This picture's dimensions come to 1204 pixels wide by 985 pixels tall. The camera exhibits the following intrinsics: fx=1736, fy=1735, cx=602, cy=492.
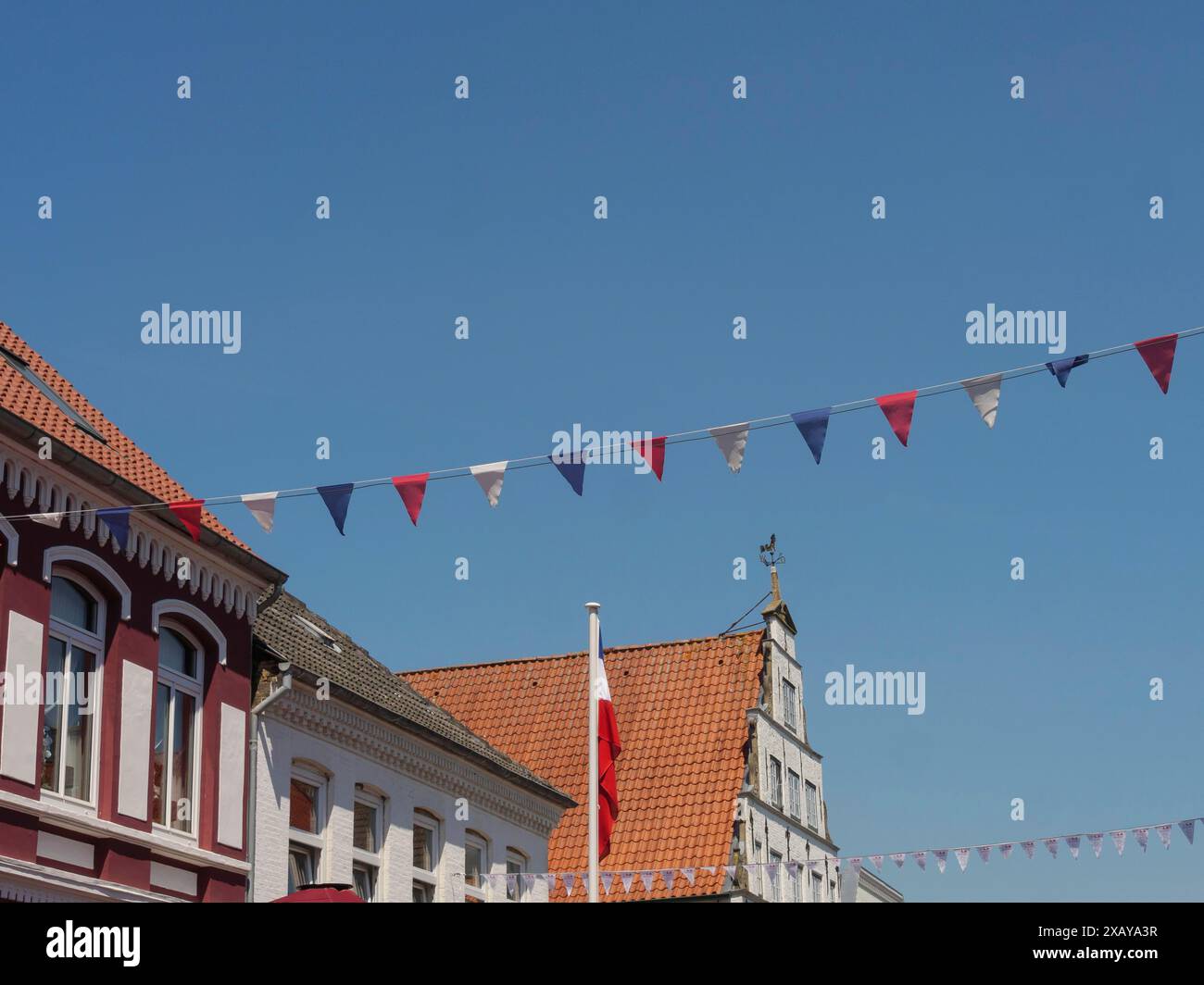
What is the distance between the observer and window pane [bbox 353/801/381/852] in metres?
24.9

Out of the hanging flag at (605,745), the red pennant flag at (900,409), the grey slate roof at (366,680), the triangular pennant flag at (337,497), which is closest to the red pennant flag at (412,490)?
the triangular pennant flag at (337,497)

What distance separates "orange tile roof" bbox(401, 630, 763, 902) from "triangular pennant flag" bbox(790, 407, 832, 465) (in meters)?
20.6

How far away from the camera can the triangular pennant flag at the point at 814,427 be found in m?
14.8

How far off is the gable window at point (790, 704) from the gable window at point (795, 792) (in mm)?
1044

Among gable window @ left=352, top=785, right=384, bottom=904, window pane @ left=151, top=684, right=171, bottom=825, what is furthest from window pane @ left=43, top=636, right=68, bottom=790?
gable window @ left=352, top=785, right=384, bottom=904

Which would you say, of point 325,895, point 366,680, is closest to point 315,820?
point 366,680

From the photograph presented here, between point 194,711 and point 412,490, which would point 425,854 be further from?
point 412,490

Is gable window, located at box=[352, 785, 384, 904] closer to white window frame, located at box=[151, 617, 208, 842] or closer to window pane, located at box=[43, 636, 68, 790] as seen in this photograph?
white window frame, located at box=[151, 617, 208, 842]

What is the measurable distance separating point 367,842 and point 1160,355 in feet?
48.9

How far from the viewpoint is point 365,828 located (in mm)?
25094

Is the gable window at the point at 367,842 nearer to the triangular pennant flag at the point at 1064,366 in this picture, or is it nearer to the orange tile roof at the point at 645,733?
the orange tile roof at the point at 645,733
